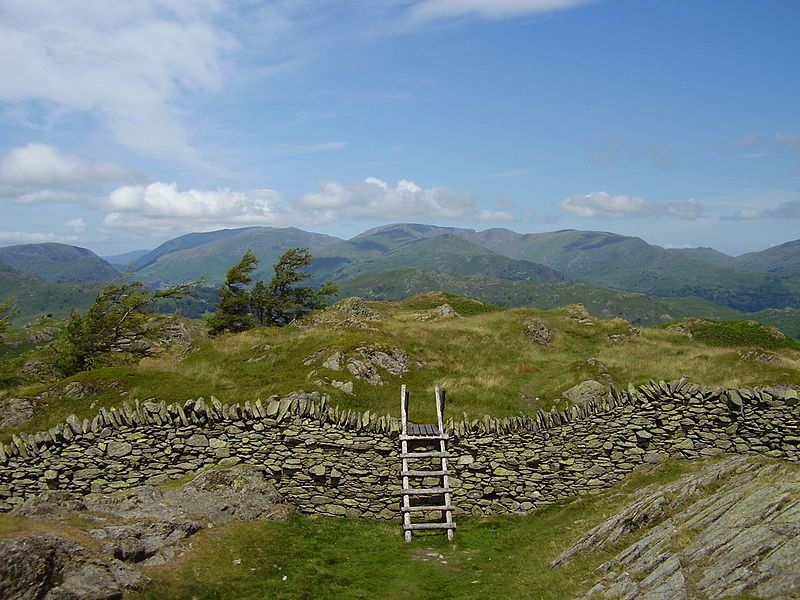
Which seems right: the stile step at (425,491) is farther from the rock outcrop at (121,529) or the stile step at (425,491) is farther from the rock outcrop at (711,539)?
the rock outcrop at (711,539)

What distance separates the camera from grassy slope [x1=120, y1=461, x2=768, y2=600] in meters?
11.1

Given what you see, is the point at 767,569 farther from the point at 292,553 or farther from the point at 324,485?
the point at 324,485

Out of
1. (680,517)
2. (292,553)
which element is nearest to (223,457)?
(292,553)

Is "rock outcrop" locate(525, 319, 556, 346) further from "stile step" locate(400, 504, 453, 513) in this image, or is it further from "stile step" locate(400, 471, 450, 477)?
"stile step" locate(400, 504, 453, 513)

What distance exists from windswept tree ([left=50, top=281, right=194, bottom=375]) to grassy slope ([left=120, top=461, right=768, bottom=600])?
27256 millimetres

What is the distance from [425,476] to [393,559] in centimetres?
316

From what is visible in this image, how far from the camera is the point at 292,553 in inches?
536

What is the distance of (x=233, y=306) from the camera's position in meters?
51.3

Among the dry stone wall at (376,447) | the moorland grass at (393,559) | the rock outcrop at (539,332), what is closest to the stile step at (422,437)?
the dry stone wall at (376,447)

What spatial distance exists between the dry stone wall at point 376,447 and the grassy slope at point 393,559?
2.68ft

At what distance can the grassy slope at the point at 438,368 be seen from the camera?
960 inches

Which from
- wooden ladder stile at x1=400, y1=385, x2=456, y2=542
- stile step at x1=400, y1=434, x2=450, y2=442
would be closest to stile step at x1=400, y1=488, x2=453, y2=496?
wooden ladder stile at x1=400, y1=385, x2=456, y2=542

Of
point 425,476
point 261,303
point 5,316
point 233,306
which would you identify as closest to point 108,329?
point 5,316

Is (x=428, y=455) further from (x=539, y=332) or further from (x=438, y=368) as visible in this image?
(x=539, y=332)
